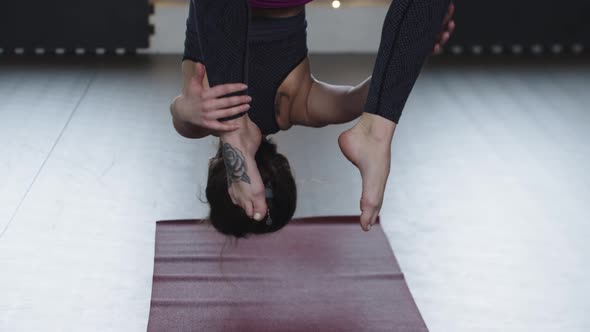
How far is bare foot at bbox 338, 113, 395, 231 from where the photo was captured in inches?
75.4

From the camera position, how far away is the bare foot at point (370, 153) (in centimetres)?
192

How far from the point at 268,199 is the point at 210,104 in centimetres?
42

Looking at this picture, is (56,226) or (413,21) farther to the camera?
(56,226)

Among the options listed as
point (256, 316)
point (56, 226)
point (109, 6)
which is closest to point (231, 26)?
point (256, 316)

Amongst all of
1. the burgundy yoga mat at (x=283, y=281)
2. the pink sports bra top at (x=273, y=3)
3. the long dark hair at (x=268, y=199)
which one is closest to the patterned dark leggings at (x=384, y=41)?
the pink sports bra top at (x=273, y=3)

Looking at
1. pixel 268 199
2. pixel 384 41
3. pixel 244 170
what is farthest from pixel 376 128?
pixel 268 199

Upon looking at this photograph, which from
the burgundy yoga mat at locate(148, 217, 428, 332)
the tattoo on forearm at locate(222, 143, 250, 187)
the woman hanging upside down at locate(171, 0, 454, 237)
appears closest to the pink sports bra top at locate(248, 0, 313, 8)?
the woman hanging upside down at locate(171, 0, 454, 237)

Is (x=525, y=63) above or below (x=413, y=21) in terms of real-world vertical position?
below

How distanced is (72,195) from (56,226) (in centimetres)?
31

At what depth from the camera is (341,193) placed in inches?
144

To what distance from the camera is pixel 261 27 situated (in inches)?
88.7

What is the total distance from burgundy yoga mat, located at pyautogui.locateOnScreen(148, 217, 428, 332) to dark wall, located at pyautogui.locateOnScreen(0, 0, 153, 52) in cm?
305

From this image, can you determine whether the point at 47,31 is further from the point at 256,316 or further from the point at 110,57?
the point at 256,316

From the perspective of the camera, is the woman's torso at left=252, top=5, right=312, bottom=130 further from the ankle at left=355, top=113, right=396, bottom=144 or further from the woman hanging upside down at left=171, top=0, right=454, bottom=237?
the ankle at left=355, top=113, right=396, bottom=144
